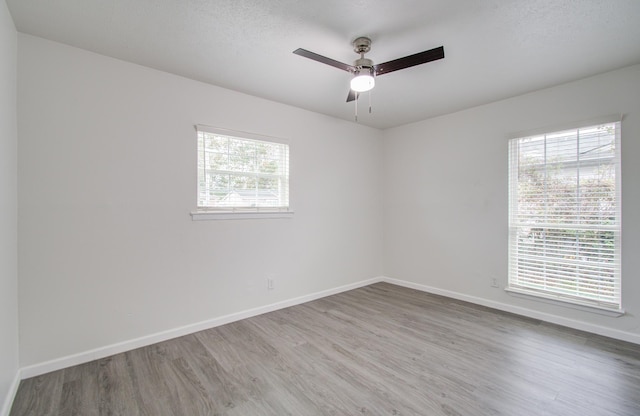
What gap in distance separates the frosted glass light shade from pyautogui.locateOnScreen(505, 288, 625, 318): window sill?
9.94ft

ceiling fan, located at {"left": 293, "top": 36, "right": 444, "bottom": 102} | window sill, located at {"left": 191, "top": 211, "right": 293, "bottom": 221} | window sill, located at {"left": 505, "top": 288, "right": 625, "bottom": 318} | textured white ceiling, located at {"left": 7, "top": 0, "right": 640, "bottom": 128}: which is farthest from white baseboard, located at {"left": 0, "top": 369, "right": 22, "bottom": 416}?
window sill, located at {"left": 505, "top": 288, "right": 625, "bottom": 318}

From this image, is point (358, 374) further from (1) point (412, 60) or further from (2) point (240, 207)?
(1) point (412, 60)

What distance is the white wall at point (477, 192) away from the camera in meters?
2.81

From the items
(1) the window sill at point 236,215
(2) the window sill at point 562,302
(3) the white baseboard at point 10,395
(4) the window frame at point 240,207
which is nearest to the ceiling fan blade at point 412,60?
(4) the window frame at point 240,207

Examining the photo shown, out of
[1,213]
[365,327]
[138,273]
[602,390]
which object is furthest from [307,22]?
[602,390]

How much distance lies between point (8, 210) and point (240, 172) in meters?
1.88

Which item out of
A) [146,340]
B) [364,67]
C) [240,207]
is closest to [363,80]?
[364,67]

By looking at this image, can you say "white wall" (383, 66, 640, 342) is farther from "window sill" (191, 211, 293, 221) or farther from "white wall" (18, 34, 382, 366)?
"window sill" (191, 211, 293, 221)

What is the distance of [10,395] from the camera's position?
1.92 metres

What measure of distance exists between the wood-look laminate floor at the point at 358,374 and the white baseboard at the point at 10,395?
38mm

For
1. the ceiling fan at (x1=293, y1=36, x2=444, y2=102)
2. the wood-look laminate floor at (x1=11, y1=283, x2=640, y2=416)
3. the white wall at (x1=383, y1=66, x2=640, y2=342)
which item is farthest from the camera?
the white wall at (x1=383, y1=66, x2=640, y2=342)

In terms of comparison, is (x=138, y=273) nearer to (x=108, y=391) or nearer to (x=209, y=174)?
(x=108, y=391)

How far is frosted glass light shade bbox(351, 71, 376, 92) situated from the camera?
7.38 feet

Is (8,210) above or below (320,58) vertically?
below
